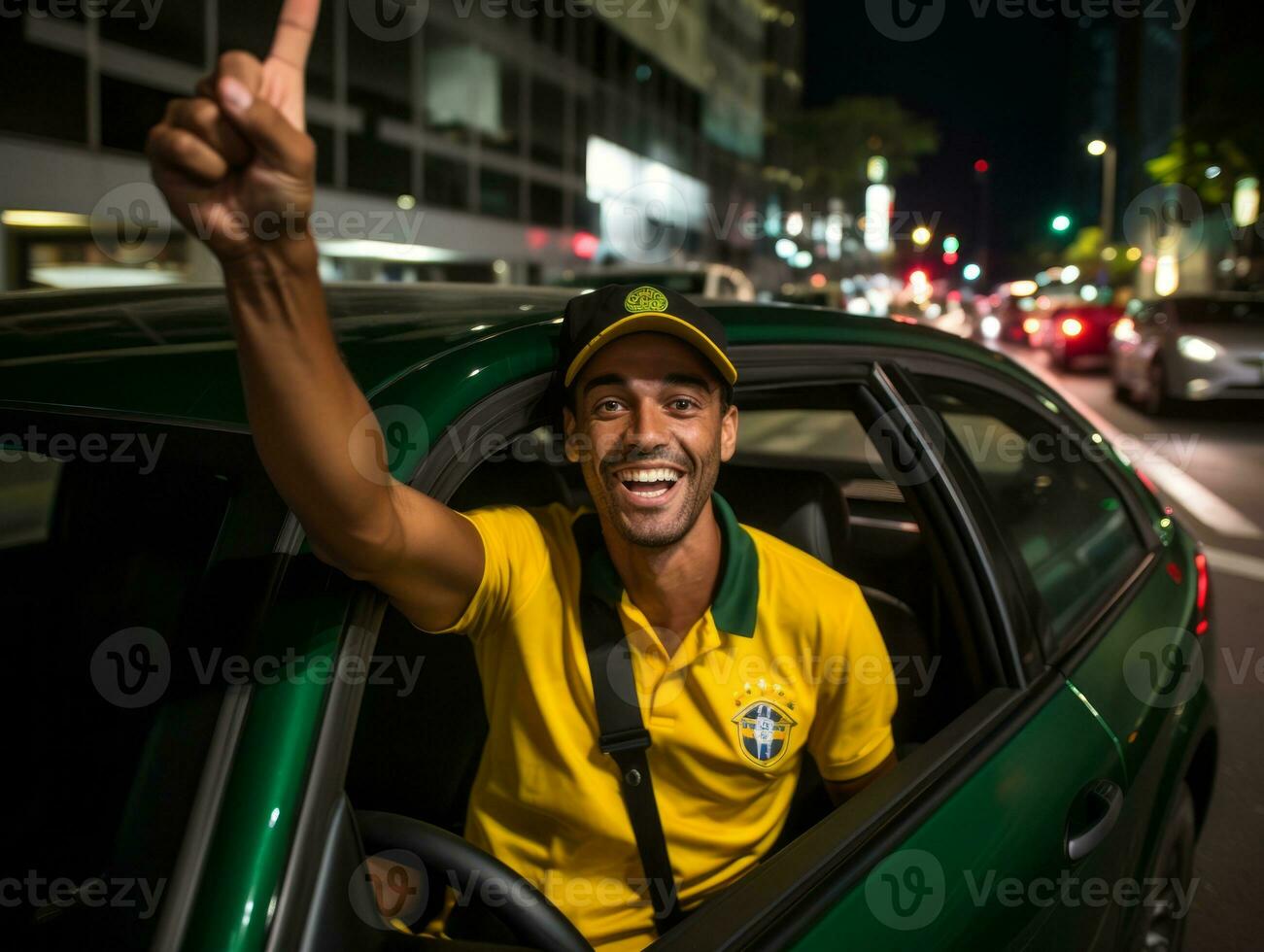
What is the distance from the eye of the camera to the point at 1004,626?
2.12 m

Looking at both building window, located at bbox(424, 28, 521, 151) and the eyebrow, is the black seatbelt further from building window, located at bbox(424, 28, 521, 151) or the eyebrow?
building window, located at bbox(424, 28, 521, 151)

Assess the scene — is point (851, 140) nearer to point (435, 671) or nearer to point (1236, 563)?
point (1236, 563)

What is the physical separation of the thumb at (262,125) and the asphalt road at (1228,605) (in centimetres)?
255

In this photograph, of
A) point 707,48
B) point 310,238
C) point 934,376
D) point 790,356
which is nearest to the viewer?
point 310,238

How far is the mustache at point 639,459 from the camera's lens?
1.78 metres

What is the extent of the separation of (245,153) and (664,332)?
905mm

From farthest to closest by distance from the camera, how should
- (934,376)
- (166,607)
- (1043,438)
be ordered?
1. (1043,438)
2. (934,376)
3. (166,607)

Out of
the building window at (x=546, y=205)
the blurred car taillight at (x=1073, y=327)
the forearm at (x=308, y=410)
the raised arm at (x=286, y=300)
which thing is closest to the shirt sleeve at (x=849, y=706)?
the raised arm at (x=286, y=300)

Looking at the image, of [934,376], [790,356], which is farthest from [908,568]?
[790,356]

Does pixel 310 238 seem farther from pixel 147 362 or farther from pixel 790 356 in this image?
pixel 790 356

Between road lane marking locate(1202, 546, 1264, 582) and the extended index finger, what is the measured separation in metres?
6.75

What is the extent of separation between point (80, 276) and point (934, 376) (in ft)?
49.1

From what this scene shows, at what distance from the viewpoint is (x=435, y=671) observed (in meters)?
2.06

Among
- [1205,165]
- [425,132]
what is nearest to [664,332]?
[425,132]
